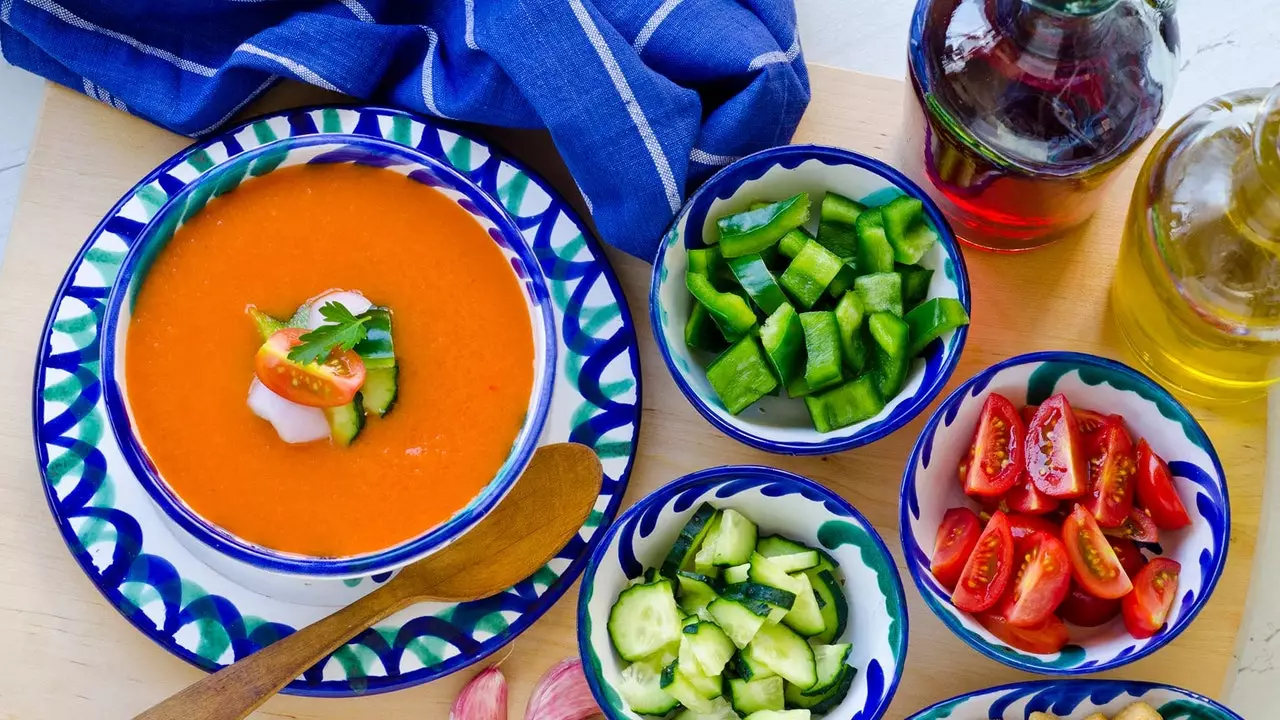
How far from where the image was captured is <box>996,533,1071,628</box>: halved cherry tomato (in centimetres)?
161

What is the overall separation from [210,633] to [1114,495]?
1.33 metres

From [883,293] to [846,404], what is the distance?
0.17 metres

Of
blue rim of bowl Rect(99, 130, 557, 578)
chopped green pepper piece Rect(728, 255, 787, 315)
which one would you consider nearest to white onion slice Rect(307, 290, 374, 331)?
blue rim of bowl Rect(99, 130, 557, 578)

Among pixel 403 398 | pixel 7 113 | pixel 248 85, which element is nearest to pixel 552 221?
pixel 403 398

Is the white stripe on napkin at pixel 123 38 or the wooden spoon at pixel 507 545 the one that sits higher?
the white stripe on napkin at pixel 123 38

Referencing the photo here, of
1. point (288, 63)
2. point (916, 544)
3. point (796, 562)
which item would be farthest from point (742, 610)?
point (288, 63)

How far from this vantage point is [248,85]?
177 cm

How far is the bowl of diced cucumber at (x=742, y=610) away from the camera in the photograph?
1620mm

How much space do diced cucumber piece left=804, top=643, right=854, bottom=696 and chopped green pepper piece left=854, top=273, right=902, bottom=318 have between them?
49 cm

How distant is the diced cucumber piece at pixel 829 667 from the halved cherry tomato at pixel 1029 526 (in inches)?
11.7

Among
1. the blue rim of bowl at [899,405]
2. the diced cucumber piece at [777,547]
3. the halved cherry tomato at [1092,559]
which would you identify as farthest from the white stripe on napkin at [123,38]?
the halved cherry tomato at [1092,559]

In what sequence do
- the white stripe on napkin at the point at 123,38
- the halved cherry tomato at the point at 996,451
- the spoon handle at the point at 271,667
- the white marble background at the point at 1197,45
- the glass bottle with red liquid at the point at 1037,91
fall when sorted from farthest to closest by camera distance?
the white marble background at the point at 1197,45 → the white stripe on napkin at the point at 123,38 → the halved cherry tomato at the point at 996,451 → the spoon handle at the point at 271,667 → the glass bottle with red liquid at the point at 1037,91

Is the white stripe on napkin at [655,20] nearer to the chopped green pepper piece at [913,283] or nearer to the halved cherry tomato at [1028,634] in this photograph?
the chopped green pepper piece at [913,283]

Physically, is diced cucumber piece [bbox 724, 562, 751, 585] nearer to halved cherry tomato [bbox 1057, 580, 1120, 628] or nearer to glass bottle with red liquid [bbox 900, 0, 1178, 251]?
halved cherry tomato [bbox 1057, 580, 1120, 628]
